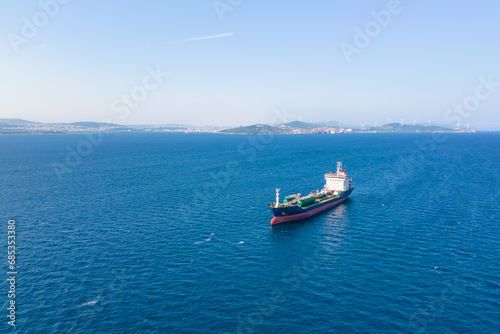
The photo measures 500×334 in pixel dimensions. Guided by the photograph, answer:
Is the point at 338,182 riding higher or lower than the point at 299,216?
higher

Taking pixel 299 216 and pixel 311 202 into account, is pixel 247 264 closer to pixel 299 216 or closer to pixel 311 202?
pixel 299 216

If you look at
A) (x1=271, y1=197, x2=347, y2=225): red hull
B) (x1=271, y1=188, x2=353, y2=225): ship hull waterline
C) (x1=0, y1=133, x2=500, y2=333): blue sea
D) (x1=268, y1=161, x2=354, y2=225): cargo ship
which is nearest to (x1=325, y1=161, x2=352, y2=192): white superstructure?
(x1=268, y1=161, x2=354, y2=225): cargo ship

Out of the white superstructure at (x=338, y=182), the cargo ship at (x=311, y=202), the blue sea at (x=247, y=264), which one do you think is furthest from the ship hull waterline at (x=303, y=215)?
the white superstructure at (x=338, y=182)

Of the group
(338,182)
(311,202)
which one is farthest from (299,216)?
(338,182)

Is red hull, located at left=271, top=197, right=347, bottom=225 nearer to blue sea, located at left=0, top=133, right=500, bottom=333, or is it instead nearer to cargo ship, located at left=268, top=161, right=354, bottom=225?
cargo ship, located at left=268, top=161, right=354, bottom=225

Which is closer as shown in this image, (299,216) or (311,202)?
(299,216)

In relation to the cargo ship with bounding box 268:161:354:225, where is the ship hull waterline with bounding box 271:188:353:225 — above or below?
below

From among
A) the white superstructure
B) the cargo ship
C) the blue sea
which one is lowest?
the blue sea

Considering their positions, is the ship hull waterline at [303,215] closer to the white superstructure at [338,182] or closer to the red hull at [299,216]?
the red hull at [299,216]
